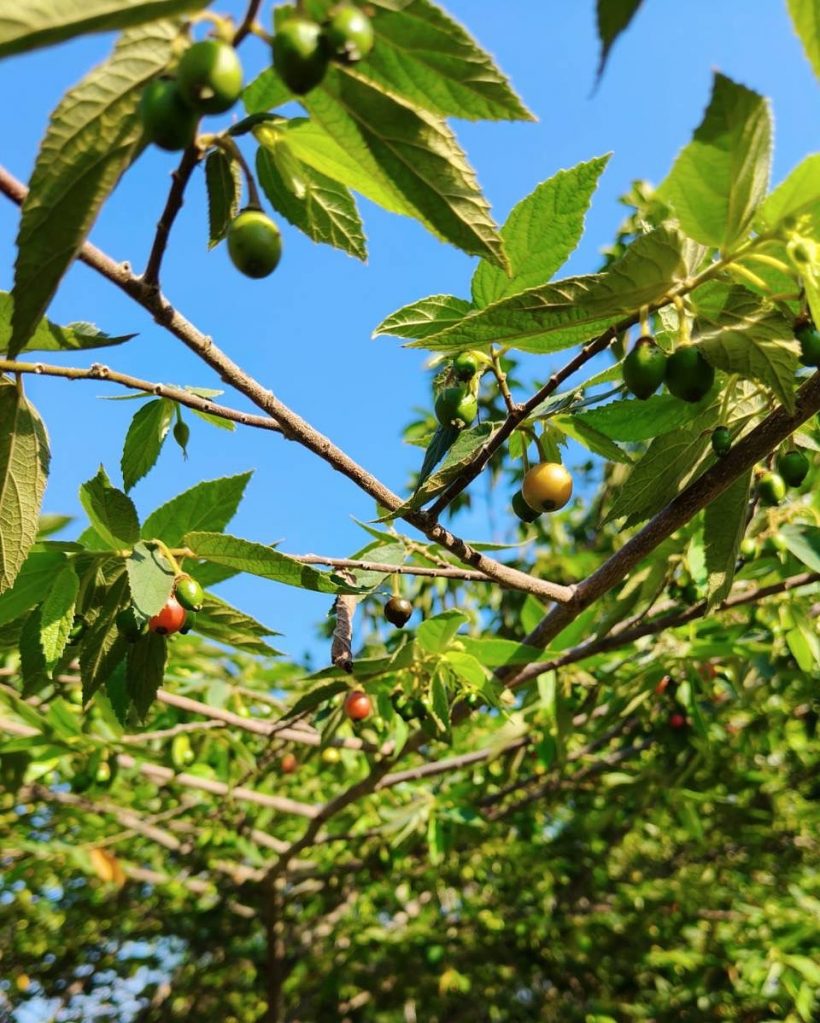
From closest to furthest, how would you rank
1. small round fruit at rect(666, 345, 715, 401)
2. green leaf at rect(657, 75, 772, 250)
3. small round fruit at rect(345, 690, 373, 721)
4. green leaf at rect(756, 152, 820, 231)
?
green leaf at rect(657, 75, 772, 250)
green leaf at rect(756, 152, 820, 231)
small round fruit at rect(666, 345, 715, 401)
small round fruit at rect(345, 690, 373, 721)

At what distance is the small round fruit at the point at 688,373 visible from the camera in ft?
3.98

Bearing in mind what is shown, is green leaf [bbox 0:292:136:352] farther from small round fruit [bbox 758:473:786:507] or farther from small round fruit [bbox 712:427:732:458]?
small round fruit [bbox 758:473:786:507]

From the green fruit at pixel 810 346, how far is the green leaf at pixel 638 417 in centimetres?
44

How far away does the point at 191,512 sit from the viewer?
183cm

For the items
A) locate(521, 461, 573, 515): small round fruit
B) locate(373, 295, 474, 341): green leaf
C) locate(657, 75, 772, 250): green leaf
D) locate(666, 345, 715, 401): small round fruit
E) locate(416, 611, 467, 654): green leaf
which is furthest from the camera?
locate(416, 611, 467, 654): green leaf

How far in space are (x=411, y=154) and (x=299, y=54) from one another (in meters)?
0.17

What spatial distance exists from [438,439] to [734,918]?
236 inches

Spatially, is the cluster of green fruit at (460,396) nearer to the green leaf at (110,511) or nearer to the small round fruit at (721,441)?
the small round fruit at (721,441)

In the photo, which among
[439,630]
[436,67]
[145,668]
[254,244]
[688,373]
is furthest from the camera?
[439,630]

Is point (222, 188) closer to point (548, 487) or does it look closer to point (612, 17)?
point (612, 17)

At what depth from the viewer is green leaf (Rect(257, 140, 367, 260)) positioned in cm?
113

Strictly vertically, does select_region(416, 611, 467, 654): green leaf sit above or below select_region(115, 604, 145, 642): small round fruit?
above

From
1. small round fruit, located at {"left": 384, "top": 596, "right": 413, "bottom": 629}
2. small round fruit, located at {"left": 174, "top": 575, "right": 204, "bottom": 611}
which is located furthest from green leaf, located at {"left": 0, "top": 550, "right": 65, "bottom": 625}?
small round fruit, located at {"left": 384, "top": 596, "right": 413, "bottom": 629}

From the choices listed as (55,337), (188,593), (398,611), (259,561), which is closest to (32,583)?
(188,593)
